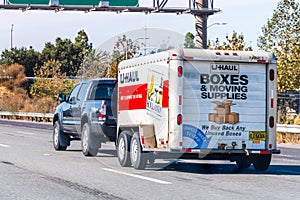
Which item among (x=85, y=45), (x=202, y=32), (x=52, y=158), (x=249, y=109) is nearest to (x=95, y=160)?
(x=52, y=158)

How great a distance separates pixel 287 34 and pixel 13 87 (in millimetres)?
49646

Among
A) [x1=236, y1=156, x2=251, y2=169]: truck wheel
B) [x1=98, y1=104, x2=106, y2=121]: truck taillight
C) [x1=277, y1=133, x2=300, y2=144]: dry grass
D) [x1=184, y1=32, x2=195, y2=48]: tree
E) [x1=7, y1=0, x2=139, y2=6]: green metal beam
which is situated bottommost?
[x1=236, y1=156, x2=251, y2=169]: truck wheel

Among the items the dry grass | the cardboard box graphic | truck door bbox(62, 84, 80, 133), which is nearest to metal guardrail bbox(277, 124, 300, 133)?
the dry grass

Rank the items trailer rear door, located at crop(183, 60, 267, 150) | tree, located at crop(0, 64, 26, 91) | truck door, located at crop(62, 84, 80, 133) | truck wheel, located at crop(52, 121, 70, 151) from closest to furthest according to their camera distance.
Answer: trailer rear door, located at crop(183, 60, 267, 150) < truck door, located at crop(62, 84, 80, 133) < truck wheel, located at crop(52, 121, 70, 151) < tree, located at crop(0, 64, 26, 91)

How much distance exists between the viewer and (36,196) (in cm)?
1141

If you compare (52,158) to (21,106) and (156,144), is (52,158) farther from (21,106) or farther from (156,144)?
(21,106)

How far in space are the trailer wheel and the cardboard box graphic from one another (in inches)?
47.3

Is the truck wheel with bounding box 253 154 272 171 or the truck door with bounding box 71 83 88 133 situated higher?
the truck door with bounding box 71 83 88 133

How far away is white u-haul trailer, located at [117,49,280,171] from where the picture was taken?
48.3 ft

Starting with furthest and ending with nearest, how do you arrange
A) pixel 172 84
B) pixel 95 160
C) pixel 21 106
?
pixel 21 106 < pixel 95 160 < pixel 172 84

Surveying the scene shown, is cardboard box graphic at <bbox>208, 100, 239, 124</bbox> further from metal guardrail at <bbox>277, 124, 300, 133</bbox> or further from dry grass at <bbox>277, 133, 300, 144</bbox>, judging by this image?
dry grass at <bbox>277, 133, 300, 144</bbox>

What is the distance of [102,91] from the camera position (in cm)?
1928

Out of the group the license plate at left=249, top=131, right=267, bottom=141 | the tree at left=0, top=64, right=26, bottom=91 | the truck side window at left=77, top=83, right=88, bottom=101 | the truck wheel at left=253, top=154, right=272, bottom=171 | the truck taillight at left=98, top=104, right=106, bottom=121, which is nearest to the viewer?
the license plate at left=249, top=131, right=267, bottom=141

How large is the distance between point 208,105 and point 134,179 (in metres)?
2.42
